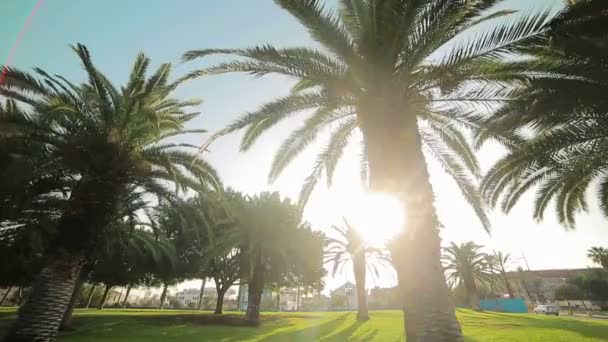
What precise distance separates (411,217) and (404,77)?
3.19 metres

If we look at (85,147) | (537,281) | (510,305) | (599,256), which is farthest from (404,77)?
(537,281)

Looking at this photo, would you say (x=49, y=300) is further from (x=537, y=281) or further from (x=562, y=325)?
(x=537, y=281)

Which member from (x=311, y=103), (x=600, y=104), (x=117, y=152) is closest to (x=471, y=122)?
(x=600, y=104)

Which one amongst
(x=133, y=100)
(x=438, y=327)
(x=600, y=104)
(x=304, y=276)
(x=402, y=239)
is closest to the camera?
(x=438, y=327)

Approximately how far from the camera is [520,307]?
146ft

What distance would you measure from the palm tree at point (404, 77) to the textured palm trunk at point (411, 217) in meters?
0.02

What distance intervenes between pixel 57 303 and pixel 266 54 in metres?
8.90

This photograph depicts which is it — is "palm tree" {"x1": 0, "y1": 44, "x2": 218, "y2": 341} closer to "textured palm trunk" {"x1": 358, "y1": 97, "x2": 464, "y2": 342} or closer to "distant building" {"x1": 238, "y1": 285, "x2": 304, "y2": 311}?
"textured palm trunk" {"x1": 358, "y1": 97, "x2": 464, "y2": 342}

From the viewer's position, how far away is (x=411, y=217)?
19.8ft

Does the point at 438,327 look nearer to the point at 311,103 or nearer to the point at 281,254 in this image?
the point at 311,103

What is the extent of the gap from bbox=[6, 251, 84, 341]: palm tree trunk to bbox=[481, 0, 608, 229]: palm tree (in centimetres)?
1257

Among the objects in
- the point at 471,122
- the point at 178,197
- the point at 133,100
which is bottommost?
the point at 178,197

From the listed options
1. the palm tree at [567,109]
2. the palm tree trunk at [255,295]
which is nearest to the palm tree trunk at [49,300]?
the palm tree at [567,109]

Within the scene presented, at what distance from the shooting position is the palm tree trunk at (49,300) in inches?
346
